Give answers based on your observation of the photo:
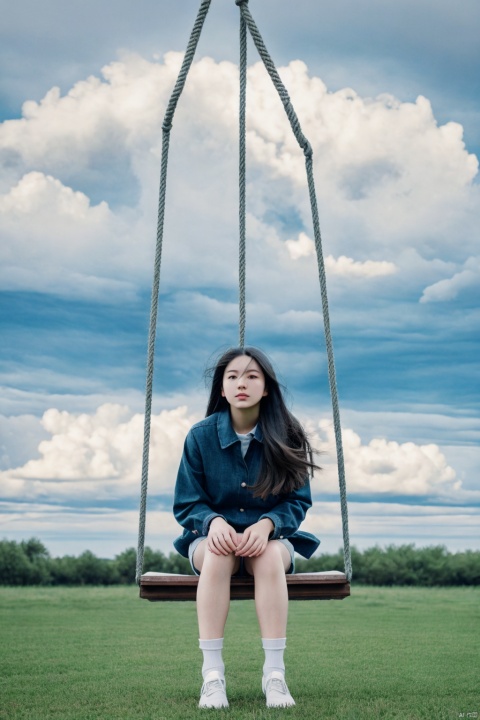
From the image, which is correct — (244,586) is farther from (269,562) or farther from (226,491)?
(226,491)

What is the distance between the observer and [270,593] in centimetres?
306

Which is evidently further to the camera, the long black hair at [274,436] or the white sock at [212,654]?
the long black hair at [274,436]

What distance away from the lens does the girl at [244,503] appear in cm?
307

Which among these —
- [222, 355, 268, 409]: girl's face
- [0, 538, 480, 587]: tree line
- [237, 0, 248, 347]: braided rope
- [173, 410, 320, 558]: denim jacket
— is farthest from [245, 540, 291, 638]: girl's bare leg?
[0, 538, 480, 587]: tree line

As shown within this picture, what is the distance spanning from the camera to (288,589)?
3209 mm

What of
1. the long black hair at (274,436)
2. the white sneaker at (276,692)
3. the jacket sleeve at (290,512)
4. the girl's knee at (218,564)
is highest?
the long black hair at (274,436)

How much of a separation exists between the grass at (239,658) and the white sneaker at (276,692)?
0.05m

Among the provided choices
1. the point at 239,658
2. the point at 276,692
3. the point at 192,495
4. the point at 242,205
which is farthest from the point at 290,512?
the point at 239,658

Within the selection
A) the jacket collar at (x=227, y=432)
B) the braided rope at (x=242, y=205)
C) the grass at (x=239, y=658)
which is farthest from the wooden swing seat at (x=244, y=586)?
the braided rope at (x=242, y=205)

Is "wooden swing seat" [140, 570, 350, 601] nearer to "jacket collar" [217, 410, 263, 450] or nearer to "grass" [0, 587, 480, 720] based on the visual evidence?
"grass" [0, 587, 480, 720]

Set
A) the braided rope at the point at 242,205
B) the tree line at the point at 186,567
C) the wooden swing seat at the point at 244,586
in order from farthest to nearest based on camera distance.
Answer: the tree line at the point at 186,567, the braided rope at the point at 242,205, the wooden swing seat at the point at 244,586

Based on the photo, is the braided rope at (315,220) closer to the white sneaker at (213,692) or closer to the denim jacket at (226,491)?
the denim jacket at (226,491)

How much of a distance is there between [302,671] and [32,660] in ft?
5.27

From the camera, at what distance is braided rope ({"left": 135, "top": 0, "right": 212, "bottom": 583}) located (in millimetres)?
3393
